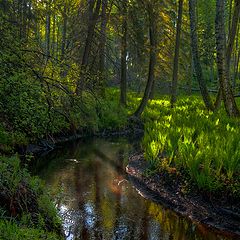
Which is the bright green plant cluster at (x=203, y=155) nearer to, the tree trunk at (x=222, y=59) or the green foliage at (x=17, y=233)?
the tree trunk at (x=222, y=59)

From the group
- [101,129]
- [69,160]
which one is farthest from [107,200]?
[101,129]

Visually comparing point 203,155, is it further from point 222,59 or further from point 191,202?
point 222,59

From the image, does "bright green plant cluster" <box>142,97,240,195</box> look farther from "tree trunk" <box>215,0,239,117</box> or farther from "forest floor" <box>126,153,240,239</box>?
"tree trunk" <box>215,0,239,117</box>

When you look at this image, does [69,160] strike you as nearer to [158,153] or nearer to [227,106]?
[158,153]

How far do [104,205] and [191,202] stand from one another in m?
1.66

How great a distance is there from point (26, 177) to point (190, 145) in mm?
3328

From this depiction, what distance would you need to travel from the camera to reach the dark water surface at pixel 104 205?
6.02 metres

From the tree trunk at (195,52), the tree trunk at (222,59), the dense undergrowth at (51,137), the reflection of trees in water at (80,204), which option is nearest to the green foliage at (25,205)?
the dense undergrowth at (51,137)

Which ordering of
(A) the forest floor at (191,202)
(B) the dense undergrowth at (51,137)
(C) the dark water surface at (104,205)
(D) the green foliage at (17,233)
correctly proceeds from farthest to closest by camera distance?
(A) the forest floor at (191,202) → (C) the dark water surface at (104,205) → (B) the dense undergrowth at (51,137) → (D) the green foliage at (17,233)

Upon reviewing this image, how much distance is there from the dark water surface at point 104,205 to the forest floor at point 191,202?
0.21 m

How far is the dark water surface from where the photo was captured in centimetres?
602

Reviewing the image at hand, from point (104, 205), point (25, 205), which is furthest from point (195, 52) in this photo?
point (25, 205)

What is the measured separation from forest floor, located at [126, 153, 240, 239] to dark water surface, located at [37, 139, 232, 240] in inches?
8.3

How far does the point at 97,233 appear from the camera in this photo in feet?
19.2
